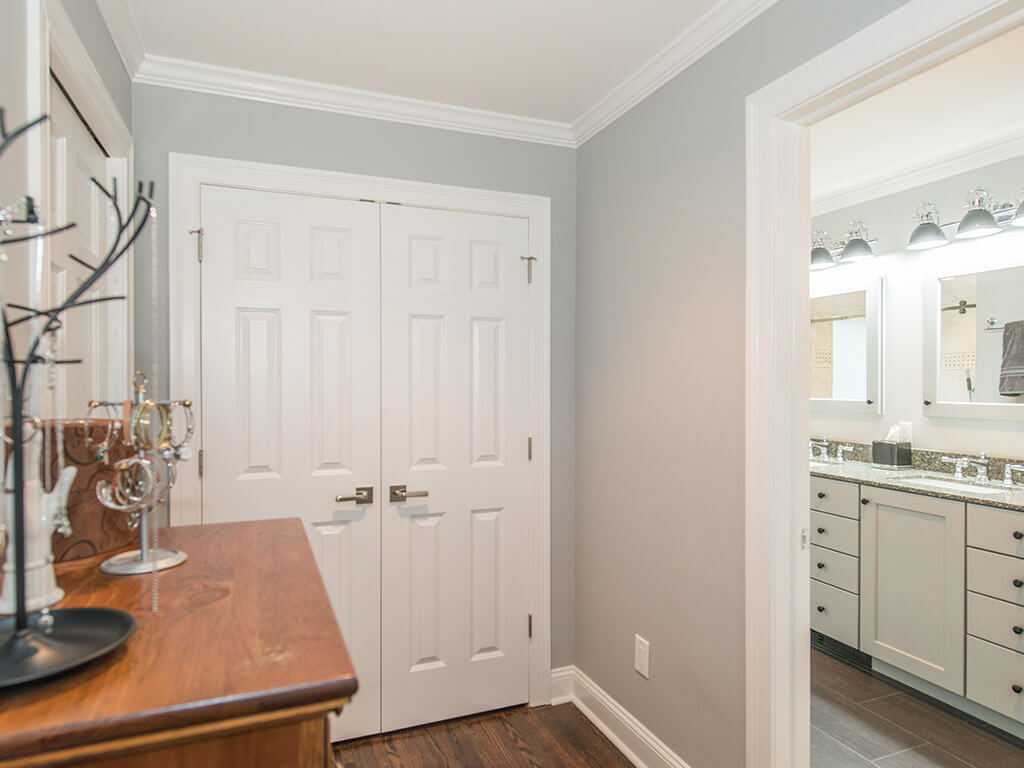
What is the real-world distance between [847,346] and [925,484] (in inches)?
43.8

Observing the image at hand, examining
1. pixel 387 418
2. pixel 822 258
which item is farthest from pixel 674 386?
pixel 822 258

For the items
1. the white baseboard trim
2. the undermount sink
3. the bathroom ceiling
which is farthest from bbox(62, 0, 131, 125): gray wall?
the undermount sink

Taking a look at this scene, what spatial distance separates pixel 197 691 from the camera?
65 centimetres

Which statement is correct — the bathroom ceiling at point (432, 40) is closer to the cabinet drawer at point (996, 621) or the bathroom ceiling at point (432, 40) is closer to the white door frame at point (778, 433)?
the white door frame at point (778, 433)

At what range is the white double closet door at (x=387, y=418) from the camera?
228 cm

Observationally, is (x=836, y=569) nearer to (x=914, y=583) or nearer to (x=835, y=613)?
(x=835, y=613)

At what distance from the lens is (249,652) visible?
738 millimetres

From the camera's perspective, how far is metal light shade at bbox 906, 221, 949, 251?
9.93ft

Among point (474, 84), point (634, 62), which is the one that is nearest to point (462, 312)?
point (474, 84)

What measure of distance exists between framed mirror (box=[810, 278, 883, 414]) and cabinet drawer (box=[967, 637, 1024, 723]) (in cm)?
138

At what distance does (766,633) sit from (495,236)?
1.78 m

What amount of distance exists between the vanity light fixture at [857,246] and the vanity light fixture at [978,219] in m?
0.53

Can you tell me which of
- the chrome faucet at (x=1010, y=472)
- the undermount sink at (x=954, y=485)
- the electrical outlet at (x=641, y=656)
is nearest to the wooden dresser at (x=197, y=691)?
the electrical outlet at (x=641, y=656)

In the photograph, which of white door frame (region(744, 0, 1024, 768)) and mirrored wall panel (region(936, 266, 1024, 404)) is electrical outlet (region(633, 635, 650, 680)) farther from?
mirrored wall panel (region(936, 266, 1024, 404))
